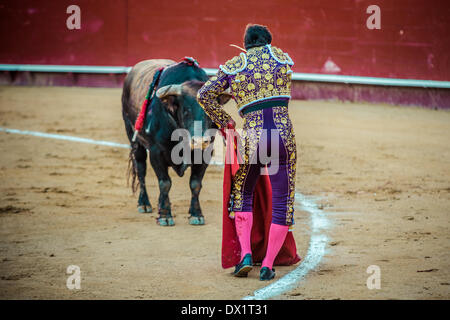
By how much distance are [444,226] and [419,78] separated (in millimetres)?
5228

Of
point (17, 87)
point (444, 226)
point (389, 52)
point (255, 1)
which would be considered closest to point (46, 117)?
point (17, 87)

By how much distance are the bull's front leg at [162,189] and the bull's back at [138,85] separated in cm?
47

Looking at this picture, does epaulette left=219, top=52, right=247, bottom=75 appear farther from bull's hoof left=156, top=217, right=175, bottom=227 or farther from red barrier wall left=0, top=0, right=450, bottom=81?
red barrier wall left=0, top=0, right=450, bottom=81

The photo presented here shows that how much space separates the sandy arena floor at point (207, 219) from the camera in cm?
313

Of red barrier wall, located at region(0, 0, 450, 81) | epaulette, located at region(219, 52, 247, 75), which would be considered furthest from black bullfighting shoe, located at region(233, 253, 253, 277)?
red barrier wall, located at region(0, 0, 450, 81)

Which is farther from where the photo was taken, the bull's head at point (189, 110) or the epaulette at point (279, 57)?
the bull's head at point (189, 110)

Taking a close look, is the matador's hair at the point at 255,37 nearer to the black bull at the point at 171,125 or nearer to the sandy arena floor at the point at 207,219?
the black bull at the point at 171,125

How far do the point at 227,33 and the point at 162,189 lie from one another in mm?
6285

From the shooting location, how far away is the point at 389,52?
30.4 feet

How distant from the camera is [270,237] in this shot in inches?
126

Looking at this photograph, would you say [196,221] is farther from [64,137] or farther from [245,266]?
[64,137]

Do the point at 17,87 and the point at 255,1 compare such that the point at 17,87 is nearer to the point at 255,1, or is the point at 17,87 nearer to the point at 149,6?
the point at 149,6

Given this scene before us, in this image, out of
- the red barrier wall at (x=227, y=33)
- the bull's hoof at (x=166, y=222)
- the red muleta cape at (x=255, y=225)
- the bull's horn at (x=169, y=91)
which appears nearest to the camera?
the red muleta cape at (x=255, y=225)

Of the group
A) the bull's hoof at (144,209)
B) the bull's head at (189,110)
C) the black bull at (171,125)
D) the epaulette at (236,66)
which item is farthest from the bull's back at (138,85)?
the epaulette at (236,66)
